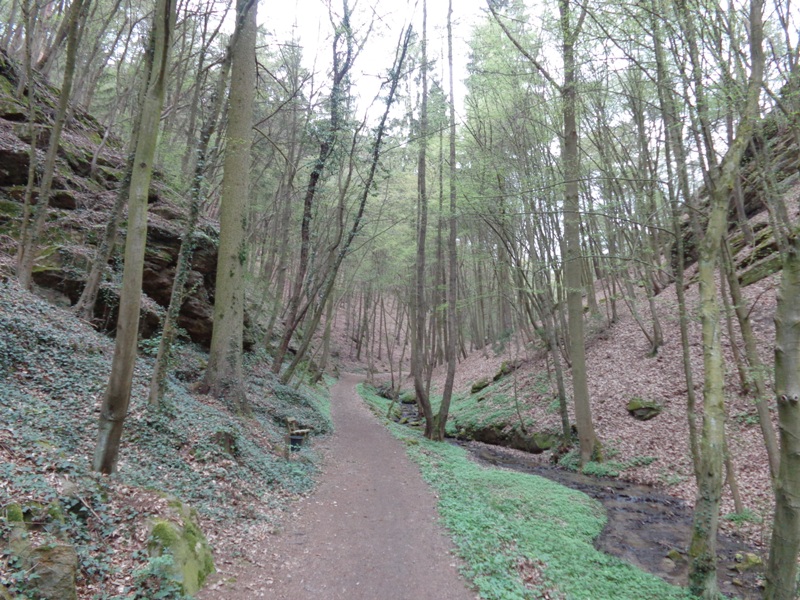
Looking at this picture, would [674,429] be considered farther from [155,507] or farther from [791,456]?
[155,507]

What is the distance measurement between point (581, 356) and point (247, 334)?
1016 centimetres

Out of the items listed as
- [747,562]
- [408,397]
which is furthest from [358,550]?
[408,397]

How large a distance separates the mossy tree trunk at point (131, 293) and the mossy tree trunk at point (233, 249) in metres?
4.65

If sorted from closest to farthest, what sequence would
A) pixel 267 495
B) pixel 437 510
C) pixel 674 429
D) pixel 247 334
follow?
1. pixel 267 495
2. pixel 437 510
3. pixel 674 429
4. pixel 247 334

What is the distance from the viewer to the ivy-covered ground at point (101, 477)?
3.17 metres

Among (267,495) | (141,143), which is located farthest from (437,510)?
(141,143)

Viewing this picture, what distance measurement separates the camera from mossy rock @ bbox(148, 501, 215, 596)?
3566 millimetres

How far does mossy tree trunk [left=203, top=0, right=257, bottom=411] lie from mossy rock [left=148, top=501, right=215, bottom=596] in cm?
476

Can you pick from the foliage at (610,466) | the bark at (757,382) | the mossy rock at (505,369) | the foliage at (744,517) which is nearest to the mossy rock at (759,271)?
the foliage at (610,466)

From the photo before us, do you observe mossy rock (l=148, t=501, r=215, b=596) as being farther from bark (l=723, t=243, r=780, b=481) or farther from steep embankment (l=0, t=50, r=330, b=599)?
bark (l=723, t=243, r=780, b=481)

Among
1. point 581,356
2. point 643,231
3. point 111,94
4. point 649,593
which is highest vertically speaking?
point 111,94

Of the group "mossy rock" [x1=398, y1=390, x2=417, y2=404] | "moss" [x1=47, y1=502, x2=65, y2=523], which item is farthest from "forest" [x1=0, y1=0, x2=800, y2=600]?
"mossy rock" [x1=398, y1=390, x2=417, y2=404]

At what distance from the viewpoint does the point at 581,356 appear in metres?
11.6

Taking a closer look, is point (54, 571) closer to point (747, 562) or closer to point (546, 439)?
point (747, 562)
